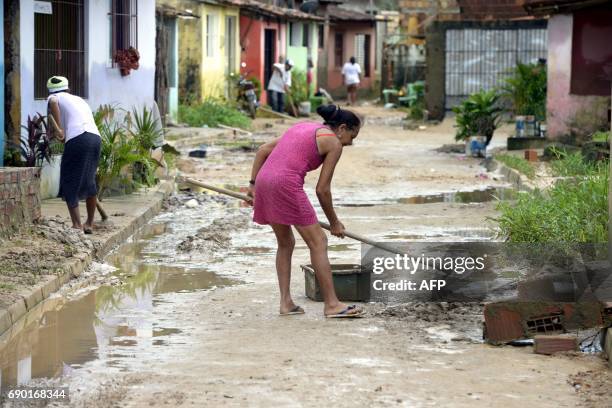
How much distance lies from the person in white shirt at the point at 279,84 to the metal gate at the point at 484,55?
5546 millimetres

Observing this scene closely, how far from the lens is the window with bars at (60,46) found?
1445 cm

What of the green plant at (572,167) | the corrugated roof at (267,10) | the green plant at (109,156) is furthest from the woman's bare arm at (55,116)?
the corrugated roof at (267,10)

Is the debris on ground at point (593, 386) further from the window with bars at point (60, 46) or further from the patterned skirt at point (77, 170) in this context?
the window with bars at point (60, 46)

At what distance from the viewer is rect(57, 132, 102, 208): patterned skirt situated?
11.7m

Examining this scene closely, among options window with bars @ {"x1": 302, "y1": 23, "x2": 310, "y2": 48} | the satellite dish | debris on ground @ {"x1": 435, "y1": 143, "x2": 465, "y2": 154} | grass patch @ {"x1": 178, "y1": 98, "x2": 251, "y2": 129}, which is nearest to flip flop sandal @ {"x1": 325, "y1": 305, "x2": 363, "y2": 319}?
debris on ground @ {"x1": 435, "y1": 143, "x2": 465, "y2": 154}

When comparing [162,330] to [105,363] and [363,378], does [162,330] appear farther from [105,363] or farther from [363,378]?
[363,378]

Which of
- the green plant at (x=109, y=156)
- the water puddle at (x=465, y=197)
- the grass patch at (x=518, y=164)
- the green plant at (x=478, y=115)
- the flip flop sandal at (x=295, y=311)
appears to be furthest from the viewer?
the green plant at (x=478, y=115)

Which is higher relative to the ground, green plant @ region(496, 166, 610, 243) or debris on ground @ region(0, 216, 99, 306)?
green plant @ region(496, 166, 610, 243)

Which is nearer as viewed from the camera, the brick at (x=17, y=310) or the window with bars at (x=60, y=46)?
the brick at (x=17, y=310)

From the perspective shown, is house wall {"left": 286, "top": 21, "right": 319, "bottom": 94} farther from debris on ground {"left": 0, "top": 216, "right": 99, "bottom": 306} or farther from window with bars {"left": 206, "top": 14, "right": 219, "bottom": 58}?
debris on ground {"left": 0, "top": 216, "right": 99, "bottom": 306}

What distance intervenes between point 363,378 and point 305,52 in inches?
1534

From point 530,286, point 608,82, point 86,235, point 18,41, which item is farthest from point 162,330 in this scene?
point 608,82

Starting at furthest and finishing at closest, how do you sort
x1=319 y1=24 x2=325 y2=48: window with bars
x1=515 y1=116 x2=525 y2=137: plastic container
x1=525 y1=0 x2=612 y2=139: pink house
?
1. x1=319 y1=24 x2=325 y2=48: window with bars
2. x1=515 y1=116 x2=525 y2=137: plastic container
3. x1=525 y1=0 x2=612 y2=139: pink house

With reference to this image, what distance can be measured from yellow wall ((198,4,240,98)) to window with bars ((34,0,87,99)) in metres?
15.6
